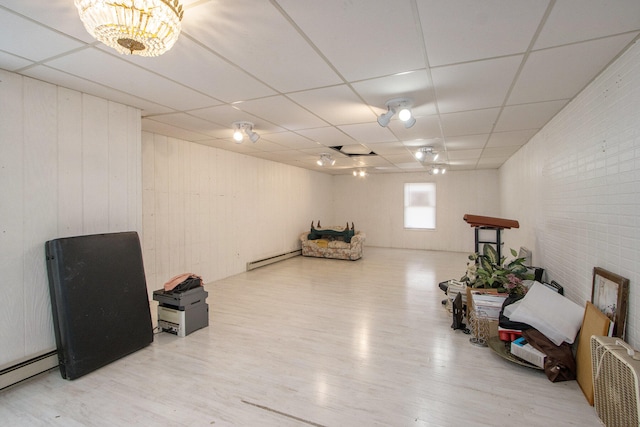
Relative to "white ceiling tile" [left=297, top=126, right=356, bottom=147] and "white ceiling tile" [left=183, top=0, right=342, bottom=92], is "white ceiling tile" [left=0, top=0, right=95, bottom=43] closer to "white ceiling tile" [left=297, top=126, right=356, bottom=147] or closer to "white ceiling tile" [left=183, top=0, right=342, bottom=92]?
"white ceiling tile" [left=183, top=0, right=342, bottom=92]

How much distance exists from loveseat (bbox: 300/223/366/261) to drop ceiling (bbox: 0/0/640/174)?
4.19 meters

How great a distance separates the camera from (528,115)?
3.37 metres

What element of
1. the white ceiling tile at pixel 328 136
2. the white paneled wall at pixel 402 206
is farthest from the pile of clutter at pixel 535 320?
the white paneled wall at pixel 402 206

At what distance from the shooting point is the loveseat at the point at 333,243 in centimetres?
743

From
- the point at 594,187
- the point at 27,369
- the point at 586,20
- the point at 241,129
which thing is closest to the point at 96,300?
the point at 27,369

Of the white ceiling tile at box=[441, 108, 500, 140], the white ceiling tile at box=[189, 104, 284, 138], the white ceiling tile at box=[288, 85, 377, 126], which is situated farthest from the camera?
the white ceiling tile at box=[441, 108, 500, 140]

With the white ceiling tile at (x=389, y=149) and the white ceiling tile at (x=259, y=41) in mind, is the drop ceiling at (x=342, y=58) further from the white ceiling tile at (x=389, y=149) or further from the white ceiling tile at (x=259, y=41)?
the white ceiling tile at (x=389, y=149)

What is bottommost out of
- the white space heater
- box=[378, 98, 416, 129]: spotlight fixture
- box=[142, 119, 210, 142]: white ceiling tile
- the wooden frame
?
the white space heater

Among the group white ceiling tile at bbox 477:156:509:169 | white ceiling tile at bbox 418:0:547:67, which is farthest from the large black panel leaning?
white ceiling tile at bbox 477:156:509:169

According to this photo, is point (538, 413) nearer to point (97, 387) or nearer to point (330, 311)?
point (330, 311)

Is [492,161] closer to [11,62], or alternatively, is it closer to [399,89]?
[399,89]

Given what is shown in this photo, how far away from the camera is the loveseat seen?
7426 millimetres

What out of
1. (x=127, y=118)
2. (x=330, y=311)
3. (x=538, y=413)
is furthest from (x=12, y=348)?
(x=538, y=413)

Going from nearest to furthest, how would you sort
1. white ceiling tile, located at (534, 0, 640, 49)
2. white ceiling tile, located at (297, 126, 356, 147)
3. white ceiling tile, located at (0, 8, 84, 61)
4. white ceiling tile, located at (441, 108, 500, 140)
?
1. white ceiling tile, located at (534, 0, 640, 49)
2. white ceiling tile, located at (0, 8, 84, 61)
3. white ceiling tile, located at (441, 108, 500, 140)
4. white ceiling tile, located at (297, 126, 356, 147)
